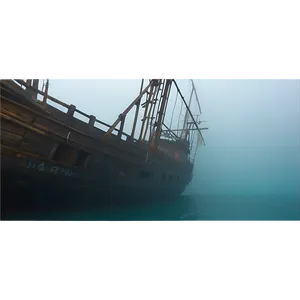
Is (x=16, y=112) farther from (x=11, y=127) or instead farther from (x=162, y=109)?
(x=162, y=109)

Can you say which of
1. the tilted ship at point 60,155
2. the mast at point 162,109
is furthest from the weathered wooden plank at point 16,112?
the mast at point 162,109

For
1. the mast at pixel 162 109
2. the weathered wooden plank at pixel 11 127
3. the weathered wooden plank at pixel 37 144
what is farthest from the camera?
the mast at pixel 162 109

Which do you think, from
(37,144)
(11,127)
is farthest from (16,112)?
(37,144)

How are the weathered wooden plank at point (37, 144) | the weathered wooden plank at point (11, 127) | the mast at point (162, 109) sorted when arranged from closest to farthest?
1. the weathered wooden plank at point (11, 127)
2. the weathered wooden plank at point (37, 144)
3. the mast at point (162, 109)

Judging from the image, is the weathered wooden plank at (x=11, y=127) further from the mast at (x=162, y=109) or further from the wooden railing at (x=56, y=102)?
the mast at (x=162, y=109)

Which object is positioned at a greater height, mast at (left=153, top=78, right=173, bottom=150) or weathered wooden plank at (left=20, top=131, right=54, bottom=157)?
mast at (left=153, top=78, right=173, bottom=150)

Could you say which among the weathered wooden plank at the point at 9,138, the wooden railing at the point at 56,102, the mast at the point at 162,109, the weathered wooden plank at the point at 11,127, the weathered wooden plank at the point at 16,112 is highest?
the mast at the point at 162,109

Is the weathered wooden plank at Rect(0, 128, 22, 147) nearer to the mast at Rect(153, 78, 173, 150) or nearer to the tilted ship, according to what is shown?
the tilted ship

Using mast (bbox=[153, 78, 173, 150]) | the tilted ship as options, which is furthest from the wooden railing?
mast (bbox=[153, 78, 173, 150])

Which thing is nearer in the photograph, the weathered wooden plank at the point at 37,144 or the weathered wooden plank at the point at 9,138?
the weathered wooden plank at the point at 9,138
